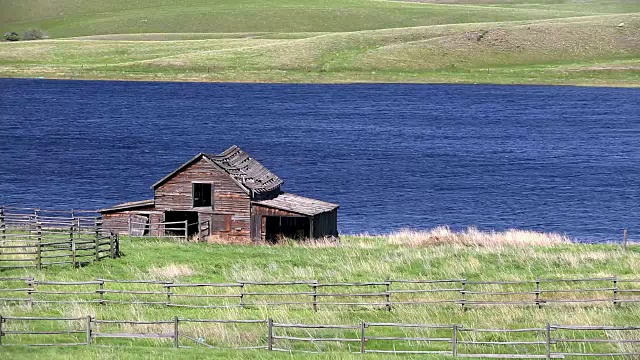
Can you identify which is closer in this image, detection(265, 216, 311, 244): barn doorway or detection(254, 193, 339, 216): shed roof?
detection(254, 193, 339, 216): shed roof

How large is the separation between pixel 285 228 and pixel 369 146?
5418 cm

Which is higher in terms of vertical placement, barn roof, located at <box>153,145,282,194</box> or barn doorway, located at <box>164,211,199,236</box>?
barn roof, located at <box>153,145,282,194</box>

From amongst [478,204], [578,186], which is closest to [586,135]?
[578,186]

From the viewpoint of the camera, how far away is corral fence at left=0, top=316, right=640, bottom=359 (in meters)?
31.3

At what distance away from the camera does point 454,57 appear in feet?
561

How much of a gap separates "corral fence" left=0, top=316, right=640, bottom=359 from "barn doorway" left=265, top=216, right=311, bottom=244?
2135 cm

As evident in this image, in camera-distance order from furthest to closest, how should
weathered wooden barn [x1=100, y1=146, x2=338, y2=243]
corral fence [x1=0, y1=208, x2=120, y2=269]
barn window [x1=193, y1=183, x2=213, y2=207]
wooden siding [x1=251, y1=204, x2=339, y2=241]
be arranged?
1. barn window [x1=193, y1=183, x2=213, y2=207]
2. weathered wooden barn [x1=100, y1=146, x2=338, y2=243]
3. wooden siding [x1=251, y1=204, x2=339, y2=241]
4. corral fence [x1=0, y1=208, x2=120, y2=269]

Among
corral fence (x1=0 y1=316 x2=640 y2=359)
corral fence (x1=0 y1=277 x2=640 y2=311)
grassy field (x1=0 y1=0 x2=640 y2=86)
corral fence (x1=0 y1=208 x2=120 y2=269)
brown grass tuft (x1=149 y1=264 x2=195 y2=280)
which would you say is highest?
grassy field (x1=0 y1=0 x2=640 y2=86)

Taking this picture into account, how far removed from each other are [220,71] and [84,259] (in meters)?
123

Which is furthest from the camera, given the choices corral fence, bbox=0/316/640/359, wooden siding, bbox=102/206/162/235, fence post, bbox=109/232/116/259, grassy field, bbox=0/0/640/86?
grassy field, bbox=0/0/640/86

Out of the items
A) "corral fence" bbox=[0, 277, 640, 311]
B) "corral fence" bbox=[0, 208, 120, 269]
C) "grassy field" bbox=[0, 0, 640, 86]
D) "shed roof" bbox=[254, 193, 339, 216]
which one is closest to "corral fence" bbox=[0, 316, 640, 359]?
"corral fence" bbox=[0, 277, 640, 311]

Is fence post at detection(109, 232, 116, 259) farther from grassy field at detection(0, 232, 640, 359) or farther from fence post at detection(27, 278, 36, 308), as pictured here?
fence post at detection(27, 278, 36, 308)

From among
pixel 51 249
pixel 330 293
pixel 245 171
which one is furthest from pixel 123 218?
pixel 330 293

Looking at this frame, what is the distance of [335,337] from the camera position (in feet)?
109
